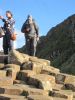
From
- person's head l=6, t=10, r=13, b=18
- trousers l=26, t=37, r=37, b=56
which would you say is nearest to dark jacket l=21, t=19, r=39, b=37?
trousers l=26, t=37, r=37, b=56

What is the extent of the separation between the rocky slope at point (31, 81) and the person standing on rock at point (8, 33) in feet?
3.73

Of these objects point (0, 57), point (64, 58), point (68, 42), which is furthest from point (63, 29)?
point (0, 57)

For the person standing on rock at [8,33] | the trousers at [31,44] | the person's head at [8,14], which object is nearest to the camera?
the person's head at [8,14]

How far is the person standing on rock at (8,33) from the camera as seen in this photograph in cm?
2725

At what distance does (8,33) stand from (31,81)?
14.3 ft

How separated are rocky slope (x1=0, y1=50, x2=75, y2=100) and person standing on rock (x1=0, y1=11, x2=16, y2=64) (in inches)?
44.8

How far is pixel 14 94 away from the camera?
22.4m

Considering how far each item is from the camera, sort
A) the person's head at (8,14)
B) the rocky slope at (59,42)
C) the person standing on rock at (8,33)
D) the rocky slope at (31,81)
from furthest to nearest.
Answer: the rocky slope at (59,42), the person standing on rock at (8,33), the person's head at (8,14), the rocky slope at (31,81)

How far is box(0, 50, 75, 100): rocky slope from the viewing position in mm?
22344

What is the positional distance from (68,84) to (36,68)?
1.96 meters

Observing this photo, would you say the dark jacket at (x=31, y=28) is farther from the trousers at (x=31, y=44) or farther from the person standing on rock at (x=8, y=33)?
the person standing on rock at (x=8, y=33)

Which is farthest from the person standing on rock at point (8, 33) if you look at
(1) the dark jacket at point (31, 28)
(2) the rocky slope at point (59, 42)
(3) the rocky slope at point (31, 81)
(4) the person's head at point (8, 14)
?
(2) the rocky slope at point (59, 42)

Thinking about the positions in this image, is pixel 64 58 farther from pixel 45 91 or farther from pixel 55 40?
pixel 45 91

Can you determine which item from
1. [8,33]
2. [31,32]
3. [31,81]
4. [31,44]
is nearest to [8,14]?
[8,33]
